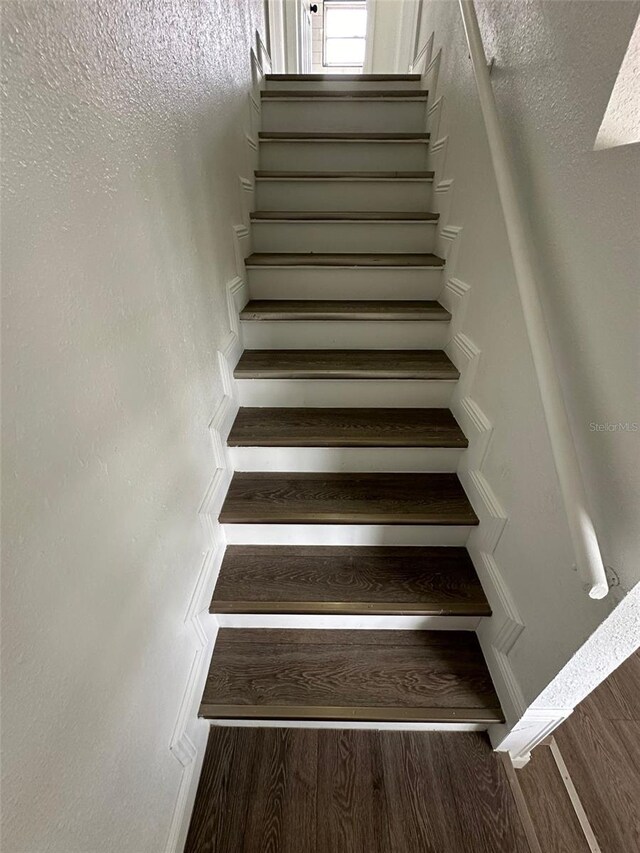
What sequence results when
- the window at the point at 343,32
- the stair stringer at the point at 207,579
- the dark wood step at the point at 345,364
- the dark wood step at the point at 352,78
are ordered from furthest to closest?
1. the window at the point at 343,32
2. the dark wood step at the point at 352,78
3. the dark wood step at the point at 345,364
4. the stair stringer at the point at 207,579

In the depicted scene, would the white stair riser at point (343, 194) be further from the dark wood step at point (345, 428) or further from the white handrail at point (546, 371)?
the dark wood step at point (345, 428)

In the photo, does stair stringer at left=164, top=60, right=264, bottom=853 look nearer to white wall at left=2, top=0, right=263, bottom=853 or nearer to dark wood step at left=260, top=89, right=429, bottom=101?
white wall at left=2, top=0, right=263, bottom=853

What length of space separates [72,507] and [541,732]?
129cm

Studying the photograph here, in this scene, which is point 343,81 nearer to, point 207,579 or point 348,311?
point 348,311

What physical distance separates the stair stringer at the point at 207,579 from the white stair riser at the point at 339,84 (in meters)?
1.12

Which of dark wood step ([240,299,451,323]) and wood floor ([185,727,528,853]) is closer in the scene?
wood floor ([185,727,528,853])

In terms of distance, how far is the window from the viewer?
5.73 m

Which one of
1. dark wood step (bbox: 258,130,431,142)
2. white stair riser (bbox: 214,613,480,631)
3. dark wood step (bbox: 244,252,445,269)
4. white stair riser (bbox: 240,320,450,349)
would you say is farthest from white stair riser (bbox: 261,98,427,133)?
white stair riser (bbox: 214,613,480,631)

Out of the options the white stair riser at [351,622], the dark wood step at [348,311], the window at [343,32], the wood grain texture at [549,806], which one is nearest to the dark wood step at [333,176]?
the dark wood step at [348,311]

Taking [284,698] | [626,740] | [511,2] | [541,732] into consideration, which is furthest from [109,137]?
[626,740]

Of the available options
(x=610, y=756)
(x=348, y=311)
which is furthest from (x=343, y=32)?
(x=610, y=756)

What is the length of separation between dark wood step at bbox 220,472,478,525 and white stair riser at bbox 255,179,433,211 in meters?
1.38

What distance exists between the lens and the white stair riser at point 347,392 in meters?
1.53

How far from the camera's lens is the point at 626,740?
128 cm
